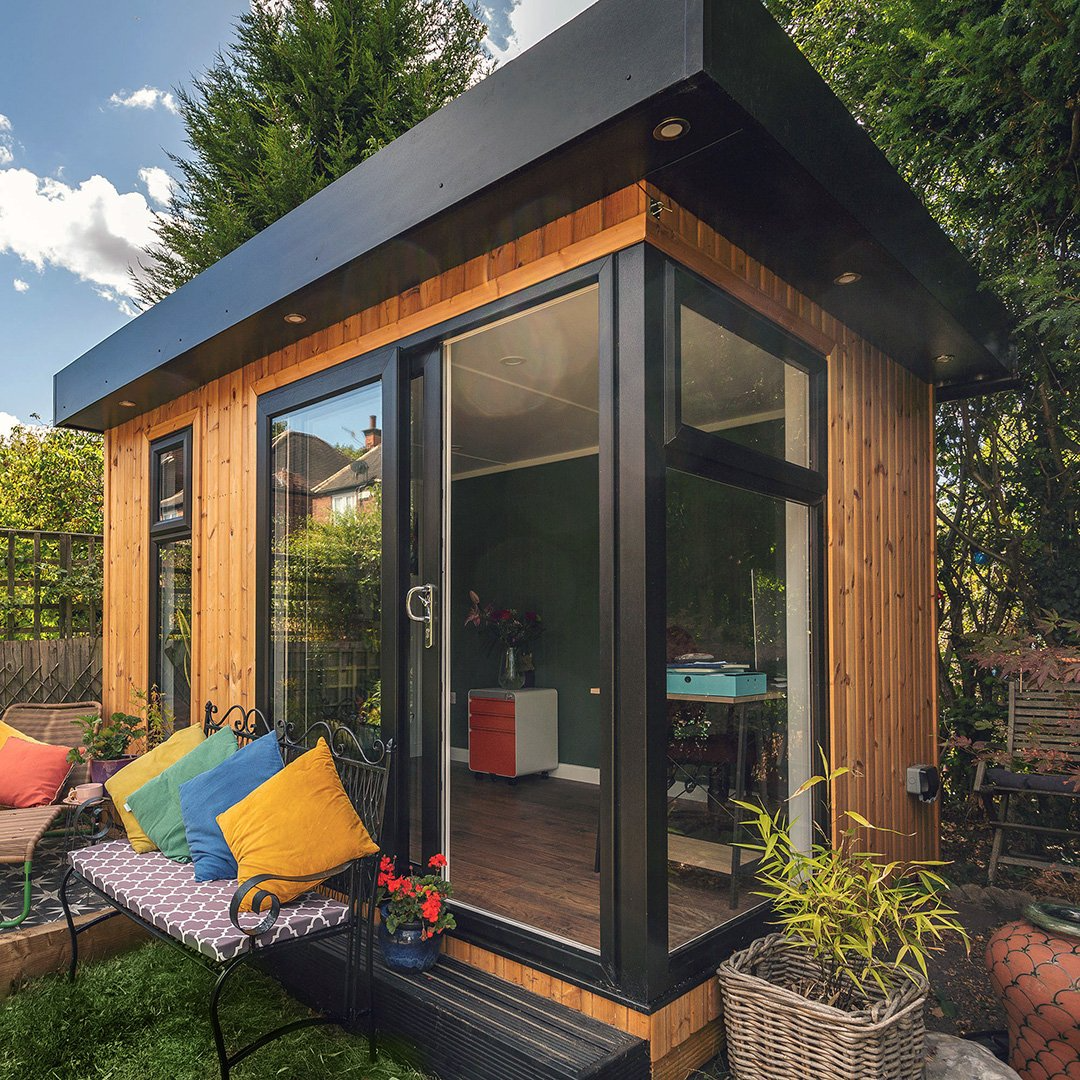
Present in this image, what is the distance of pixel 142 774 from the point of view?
3.45 metres

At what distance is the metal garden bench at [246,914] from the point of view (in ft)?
7.55

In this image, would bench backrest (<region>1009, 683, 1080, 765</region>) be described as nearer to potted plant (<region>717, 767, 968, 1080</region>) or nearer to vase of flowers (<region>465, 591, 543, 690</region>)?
potted plant (<region>717, 767, 968, 1080</region>)

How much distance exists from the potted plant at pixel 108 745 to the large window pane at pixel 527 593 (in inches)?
72.1

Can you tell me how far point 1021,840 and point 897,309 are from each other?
126 inches

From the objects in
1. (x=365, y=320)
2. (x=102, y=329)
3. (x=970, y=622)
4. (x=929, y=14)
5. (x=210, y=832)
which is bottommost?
(x=210, y=832)

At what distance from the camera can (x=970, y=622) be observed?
5215 millimetres

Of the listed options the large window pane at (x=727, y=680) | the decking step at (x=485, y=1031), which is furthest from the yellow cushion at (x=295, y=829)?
the large window pane at (x=727, y=680)

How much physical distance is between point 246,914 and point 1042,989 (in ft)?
7.57

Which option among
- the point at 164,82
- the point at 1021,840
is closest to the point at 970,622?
the point at 1021,840

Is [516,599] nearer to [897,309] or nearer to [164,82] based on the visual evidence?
[897,309]

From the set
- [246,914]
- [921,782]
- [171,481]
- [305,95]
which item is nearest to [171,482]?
[171,481]

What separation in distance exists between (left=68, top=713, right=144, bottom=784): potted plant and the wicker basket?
3544 millimetres

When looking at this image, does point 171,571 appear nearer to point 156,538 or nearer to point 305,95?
point 156,538

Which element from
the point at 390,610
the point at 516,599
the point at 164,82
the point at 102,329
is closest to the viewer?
the point at 390,610
